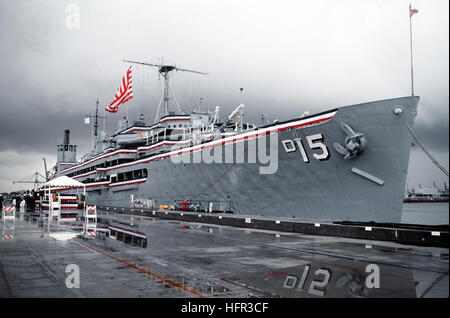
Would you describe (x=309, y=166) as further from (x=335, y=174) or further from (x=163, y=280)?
(x=163, y=280)

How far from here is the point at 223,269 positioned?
902 cm

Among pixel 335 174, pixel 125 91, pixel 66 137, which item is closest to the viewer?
pixel 335 174

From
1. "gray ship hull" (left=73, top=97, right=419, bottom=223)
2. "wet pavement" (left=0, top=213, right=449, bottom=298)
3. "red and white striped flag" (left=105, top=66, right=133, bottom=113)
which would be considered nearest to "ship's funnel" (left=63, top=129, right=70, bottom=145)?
"red and white striped flag" (left=105, top=66, right=133, bottom=113)

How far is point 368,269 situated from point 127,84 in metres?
32.9

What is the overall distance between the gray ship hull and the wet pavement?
4246 millimetres

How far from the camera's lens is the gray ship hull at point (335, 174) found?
17.3 meters

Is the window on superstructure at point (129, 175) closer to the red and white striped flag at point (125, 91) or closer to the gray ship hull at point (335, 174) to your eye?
the red and white striped flag at point (125, 91)

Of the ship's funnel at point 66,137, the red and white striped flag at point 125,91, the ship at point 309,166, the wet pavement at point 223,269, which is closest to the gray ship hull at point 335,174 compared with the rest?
the ship at point 309,166

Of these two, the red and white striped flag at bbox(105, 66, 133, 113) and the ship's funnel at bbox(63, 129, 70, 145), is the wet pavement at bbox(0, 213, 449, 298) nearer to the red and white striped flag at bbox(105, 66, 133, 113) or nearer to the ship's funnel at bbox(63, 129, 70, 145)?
the red and white striped flag at bbox(105, 66, 133, 113)

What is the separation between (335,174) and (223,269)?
11449 millimetres

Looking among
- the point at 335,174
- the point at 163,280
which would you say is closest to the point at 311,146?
the point at 335,174

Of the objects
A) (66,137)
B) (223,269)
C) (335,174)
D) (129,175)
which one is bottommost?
(223,269)
